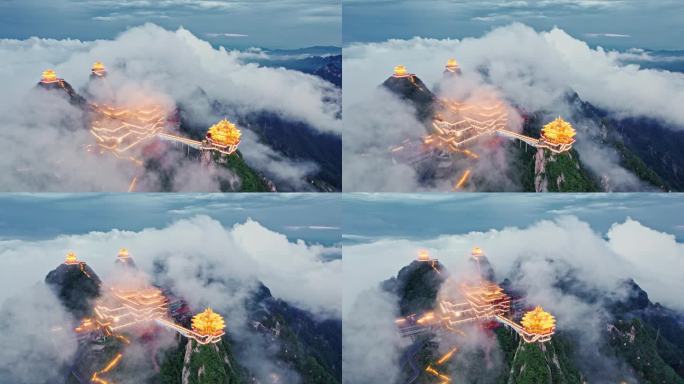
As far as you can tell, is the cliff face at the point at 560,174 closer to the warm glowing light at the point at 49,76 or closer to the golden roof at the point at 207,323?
the golden roof at the point at 207,323

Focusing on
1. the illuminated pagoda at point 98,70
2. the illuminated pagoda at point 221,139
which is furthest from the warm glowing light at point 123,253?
the illuminated pagoda at point 98,70

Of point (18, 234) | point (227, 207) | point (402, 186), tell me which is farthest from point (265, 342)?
point (18, 234)

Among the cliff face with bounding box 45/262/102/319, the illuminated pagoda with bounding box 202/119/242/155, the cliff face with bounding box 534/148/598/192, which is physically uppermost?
the illuminated pagoda with bounding box 202/119/242/155

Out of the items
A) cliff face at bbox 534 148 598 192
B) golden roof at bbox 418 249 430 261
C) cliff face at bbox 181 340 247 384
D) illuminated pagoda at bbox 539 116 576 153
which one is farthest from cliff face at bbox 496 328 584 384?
cliff face at bbox 181 340 247 384

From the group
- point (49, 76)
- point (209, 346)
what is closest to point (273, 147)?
point (209, 346)

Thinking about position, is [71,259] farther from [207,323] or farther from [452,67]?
[452,67]

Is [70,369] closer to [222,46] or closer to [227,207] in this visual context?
[227,207]

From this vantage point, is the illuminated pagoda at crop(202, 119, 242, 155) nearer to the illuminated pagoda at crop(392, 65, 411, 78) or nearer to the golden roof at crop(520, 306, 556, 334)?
the illuminated pagoda at crop(392, 65, 411, 78)
